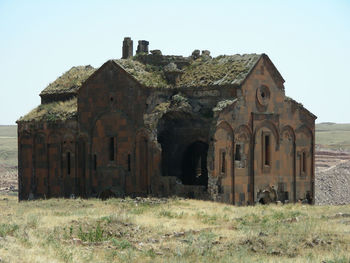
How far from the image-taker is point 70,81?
37.6 metres

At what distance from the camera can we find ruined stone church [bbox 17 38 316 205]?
30.1 metres

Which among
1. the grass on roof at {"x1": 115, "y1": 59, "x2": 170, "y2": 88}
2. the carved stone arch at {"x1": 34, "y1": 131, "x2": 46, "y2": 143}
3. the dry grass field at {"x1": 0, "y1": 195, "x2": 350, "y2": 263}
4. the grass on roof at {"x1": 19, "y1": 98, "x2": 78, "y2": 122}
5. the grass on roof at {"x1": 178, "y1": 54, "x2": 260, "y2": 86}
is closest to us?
the dry grass field at {"x1": 0, "y1": 195, "x2": 350, "y2": 263}

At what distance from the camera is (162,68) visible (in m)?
32.8

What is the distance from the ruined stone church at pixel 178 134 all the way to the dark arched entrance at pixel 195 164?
0.06 meters

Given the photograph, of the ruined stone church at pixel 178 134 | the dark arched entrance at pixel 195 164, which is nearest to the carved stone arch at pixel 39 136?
the ruined stone church at pixel 178 134

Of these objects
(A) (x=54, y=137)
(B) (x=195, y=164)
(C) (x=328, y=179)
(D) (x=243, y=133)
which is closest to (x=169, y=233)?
(D) (x=243, y=133)

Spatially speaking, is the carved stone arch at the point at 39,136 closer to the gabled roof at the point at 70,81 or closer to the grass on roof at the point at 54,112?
the grass on roof at the point at 54,112

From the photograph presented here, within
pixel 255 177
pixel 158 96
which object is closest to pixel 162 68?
pixel 158 96

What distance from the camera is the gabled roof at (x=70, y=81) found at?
36.9 m

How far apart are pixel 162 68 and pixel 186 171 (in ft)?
18.0

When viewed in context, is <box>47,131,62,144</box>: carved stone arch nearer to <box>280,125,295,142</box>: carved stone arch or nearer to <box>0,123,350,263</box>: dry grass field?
<box>0,123,350,263</box>: dry grass field

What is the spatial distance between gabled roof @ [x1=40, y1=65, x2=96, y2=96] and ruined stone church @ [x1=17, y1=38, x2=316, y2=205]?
1.07m

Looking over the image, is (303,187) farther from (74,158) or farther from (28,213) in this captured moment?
(28,213)

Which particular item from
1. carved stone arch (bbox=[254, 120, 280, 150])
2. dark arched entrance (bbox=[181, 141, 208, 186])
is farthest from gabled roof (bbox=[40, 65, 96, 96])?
carved stone arch (bbox=[254, 120, 280, 150])
